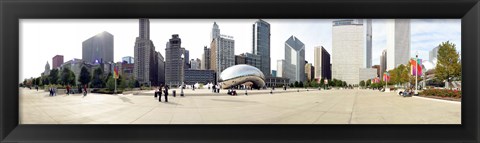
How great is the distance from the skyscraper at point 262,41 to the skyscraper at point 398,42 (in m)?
2.34

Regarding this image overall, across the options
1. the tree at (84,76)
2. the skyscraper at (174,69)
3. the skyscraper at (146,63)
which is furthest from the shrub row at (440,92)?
the tree at (84,76)

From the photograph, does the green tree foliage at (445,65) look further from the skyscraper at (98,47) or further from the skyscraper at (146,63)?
the skyscraper at (98,47)

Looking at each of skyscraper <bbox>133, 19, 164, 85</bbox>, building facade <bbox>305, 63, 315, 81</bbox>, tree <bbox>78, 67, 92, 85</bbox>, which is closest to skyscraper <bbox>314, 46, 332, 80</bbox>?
building facade <bbox>305, 63, 315, 81</bbox>

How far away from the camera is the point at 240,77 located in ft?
80.9

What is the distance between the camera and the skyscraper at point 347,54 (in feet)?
17.4

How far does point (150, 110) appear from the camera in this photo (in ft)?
16.9

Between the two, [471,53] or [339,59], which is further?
[339,59]
